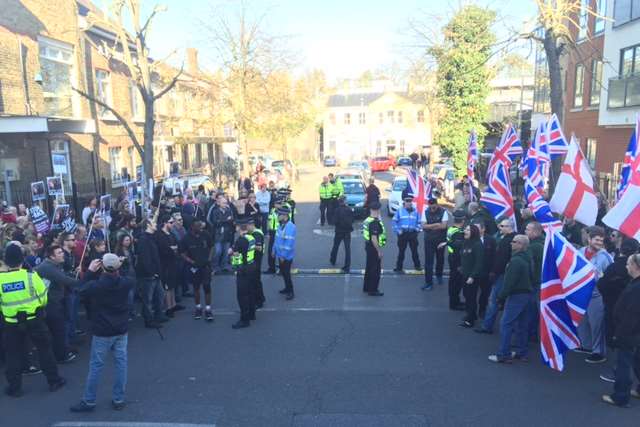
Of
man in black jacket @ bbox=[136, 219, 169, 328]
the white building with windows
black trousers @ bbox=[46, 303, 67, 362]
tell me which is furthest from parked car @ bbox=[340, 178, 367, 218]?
the white building with windows

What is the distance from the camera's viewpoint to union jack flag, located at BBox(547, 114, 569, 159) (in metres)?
9.45

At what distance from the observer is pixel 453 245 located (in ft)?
28.2

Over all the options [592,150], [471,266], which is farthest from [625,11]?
[471,266]

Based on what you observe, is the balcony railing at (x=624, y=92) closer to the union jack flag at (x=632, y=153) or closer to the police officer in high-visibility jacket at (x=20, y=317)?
the union jack flag at (x=632, y=153)

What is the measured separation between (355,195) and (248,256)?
37.3ft

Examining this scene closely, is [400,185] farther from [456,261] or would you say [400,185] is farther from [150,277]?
[150,277]

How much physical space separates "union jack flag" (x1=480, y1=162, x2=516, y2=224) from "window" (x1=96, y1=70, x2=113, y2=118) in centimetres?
1711

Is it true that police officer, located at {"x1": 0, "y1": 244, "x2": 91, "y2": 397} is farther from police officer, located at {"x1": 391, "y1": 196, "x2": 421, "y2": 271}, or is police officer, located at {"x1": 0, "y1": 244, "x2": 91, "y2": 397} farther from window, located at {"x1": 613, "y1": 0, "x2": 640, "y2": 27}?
window, located at {"x1": 613, "y1": 0, "x2": 640, "y2": 27}

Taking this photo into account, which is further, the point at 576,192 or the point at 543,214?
the point at 543,214

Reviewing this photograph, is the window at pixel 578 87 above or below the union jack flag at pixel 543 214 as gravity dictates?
above

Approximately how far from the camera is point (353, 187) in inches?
763

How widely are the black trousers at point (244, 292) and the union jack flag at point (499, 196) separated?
15.3 ft

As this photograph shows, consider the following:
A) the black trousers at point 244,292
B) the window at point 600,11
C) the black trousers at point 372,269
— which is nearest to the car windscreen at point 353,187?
the black trousers at point 372,269

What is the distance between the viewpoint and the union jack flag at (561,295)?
5770mm
